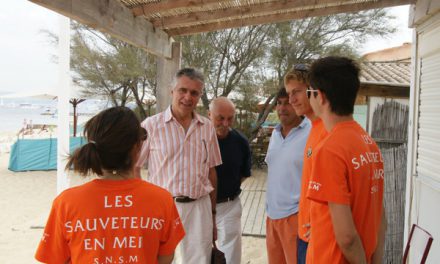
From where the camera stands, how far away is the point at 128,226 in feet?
4.40

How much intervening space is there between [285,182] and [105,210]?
1454mm

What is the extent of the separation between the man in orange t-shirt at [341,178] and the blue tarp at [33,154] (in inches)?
500

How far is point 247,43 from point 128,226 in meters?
11.9

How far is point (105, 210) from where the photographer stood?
133 centimetres

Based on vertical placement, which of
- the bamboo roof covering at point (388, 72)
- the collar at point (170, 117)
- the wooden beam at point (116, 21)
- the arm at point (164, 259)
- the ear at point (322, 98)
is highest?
the bamboo roof covering at point (388, 72)

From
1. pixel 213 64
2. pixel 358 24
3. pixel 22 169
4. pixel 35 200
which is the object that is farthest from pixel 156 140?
pixel 22 169

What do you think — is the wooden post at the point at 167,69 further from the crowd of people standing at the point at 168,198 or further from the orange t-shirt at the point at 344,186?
the orange t-shirt at the point at 344,186

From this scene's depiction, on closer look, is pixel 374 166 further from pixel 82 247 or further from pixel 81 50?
pixel 81 50

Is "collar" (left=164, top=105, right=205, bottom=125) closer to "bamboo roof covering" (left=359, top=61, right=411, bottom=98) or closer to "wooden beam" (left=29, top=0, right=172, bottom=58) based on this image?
"wooden beam" (left=29, top=0, right=172, bottom=58)

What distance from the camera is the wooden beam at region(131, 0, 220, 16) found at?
2896mm

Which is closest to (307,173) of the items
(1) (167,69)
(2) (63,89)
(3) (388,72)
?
(1) (167,69)

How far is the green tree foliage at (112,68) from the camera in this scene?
41.7ft

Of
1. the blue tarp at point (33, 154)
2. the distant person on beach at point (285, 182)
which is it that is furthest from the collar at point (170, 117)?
the blue tarp at point (33, 154)

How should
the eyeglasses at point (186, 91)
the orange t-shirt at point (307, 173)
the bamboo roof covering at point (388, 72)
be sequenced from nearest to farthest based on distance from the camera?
the orange t-shirt at point (307, 173), the eyeglasses at point (186, 91), the bamboo roof covering at point (388, 72)
